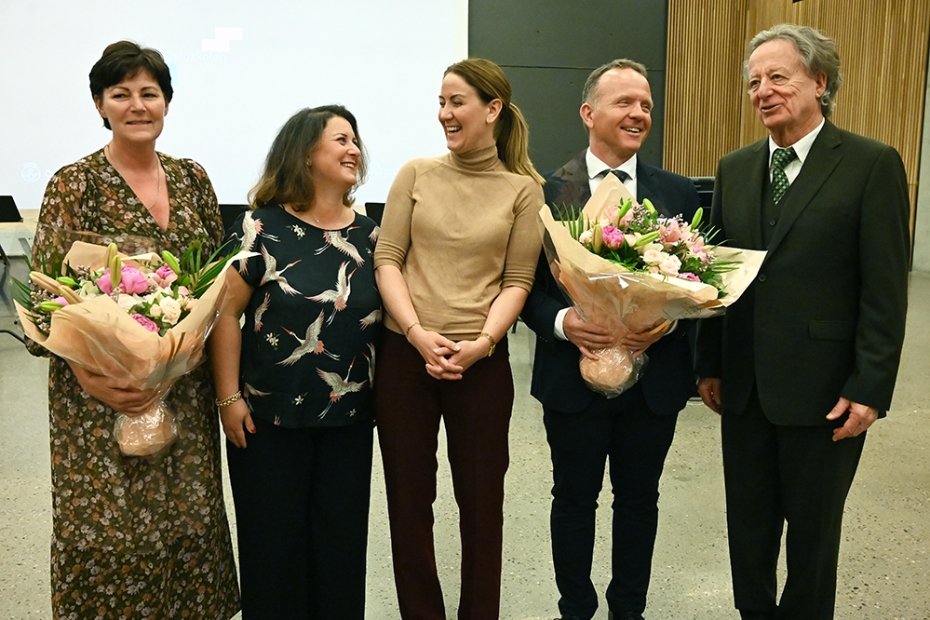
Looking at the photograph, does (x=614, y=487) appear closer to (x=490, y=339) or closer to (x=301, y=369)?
(x=490, y=339)

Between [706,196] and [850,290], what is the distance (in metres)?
2.17

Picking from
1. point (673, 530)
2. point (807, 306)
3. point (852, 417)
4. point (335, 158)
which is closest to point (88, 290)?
point (335, 158)

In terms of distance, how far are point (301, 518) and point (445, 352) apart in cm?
62

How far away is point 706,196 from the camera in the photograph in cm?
413

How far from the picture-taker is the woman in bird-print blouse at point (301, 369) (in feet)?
6.69

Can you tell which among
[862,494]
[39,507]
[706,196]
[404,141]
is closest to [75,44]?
[404,141]

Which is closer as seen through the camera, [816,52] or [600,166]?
[816,52]

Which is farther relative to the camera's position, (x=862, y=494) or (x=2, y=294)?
(x=2, y=294)

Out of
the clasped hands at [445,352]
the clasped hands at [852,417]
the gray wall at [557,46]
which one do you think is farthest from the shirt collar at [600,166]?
the gray wall at [557,46]

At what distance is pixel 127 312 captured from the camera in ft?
5.57

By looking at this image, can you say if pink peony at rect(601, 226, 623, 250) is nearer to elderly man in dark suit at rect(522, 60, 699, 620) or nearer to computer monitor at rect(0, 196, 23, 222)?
elderly man in dark suit at rect(522, 60, 699, 620)

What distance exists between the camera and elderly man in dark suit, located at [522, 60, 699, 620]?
7.28 ft

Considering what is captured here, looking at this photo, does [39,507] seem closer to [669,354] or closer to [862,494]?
[669,354]

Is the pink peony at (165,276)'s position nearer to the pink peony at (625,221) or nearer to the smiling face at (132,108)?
the smiling face at (132,108)
